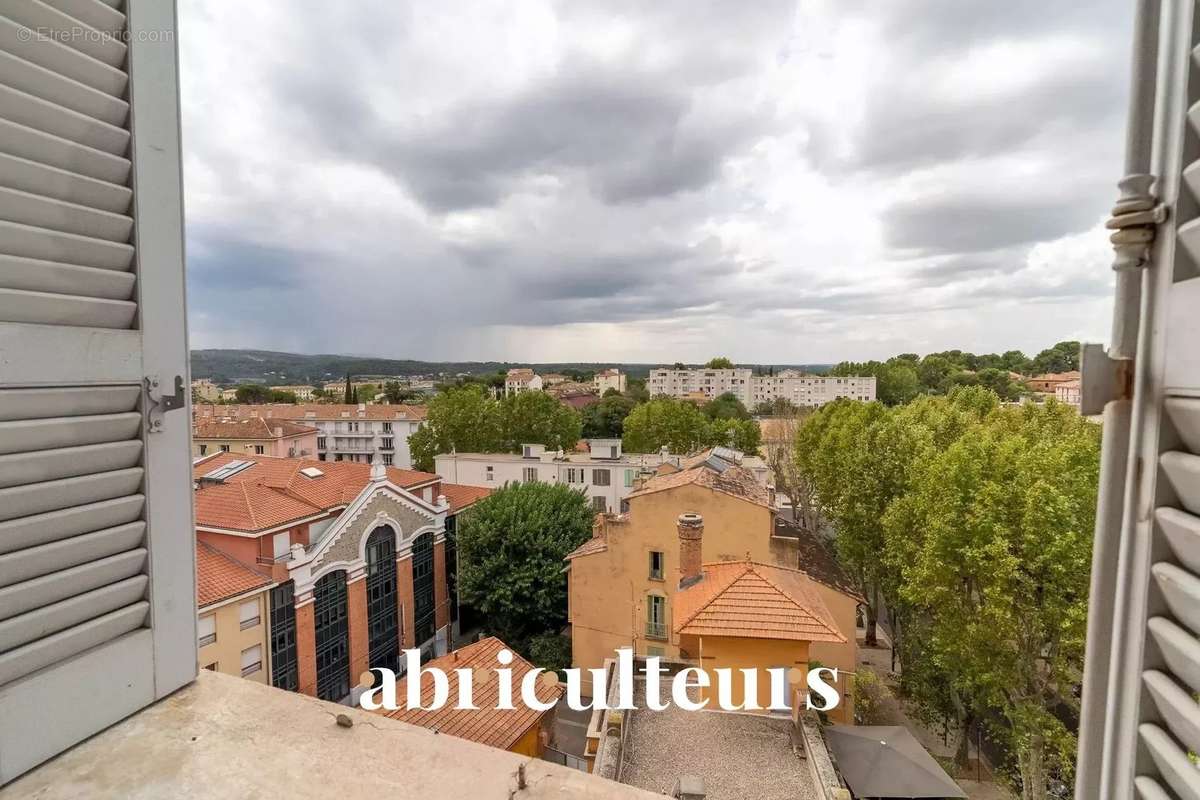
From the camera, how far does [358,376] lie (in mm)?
88375

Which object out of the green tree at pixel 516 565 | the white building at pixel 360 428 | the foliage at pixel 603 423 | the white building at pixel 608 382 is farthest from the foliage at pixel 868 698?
the white building at pixel 608 382

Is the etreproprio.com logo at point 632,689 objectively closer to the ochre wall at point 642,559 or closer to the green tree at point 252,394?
the ochre wall at point 642,559

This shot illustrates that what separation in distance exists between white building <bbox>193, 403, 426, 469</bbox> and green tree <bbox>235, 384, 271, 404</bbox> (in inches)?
991

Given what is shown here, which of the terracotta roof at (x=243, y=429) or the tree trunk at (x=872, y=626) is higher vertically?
the terracotta roof at (x=243, y=429)

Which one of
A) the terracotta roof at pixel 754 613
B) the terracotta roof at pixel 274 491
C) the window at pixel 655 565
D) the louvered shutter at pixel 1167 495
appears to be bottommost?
the window at pixel 655 565

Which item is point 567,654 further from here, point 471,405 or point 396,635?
point 471,405

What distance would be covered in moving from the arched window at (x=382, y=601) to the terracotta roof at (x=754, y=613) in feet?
26.5

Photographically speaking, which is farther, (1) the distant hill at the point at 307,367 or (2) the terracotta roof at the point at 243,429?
(1) the distant hill at the point at 307,367

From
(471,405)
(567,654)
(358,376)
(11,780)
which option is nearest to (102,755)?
(11,780)

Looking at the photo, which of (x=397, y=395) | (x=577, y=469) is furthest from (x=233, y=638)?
(x=397, y=395)

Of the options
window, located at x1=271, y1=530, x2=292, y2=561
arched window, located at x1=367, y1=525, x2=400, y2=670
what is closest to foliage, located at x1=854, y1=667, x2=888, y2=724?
arched window, located at x1=367, y1=525, x2=400, y2=670

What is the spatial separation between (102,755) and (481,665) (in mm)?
8424

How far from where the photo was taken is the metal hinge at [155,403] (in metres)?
1.42

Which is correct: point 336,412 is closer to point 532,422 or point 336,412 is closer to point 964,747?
point 532,422
